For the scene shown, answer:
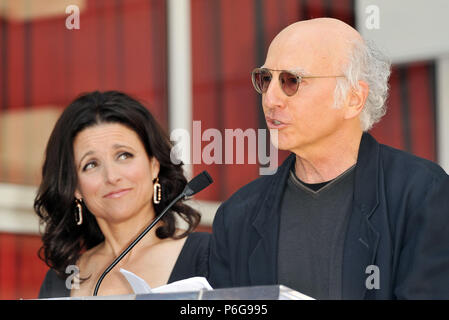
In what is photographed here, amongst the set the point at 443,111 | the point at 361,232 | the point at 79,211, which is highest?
the point at 443,111

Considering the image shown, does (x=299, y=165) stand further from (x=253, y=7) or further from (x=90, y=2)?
(x=253, y=7)

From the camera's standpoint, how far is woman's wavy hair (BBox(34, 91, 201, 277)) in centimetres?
236

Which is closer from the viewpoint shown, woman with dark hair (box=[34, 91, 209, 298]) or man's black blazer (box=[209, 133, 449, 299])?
man's black blazer (box=[209, 133, 449, 299])

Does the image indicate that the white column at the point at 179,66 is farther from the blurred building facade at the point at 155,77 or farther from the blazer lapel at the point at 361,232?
the blazer lapel at the point at 361,232

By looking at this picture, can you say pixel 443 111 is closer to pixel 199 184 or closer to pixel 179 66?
pixel 179 66

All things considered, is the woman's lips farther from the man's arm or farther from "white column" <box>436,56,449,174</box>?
"white column" <box>436,56,449,174</box>

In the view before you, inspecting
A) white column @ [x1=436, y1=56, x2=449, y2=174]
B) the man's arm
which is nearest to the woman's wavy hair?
the man's arm

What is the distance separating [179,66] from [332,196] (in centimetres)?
221

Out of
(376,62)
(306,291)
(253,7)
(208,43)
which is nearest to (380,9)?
(253,7)

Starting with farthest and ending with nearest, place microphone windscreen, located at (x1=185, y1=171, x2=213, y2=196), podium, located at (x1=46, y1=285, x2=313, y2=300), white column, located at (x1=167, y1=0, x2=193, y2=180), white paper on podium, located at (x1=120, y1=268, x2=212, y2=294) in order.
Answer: white column, located at (x1=167, y1=0, x2=193, y2=180), microphone windscreen, located at (x1=185, y1=171, x2=213, y2=196), white paper on podium, located at (x1=120, y1=268, x2=212, y2=294), podium, located at (x1=46, y1=285, x2=313, y2=300)

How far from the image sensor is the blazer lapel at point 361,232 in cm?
150

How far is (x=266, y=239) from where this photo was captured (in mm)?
1628

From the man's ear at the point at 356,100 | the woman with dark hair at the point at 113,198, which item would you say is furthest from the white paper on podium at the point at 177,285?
the woman with dark hair at the point at 113,198

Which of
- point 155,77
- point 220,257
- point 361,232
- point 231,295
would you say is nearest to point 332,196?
point 361,232
